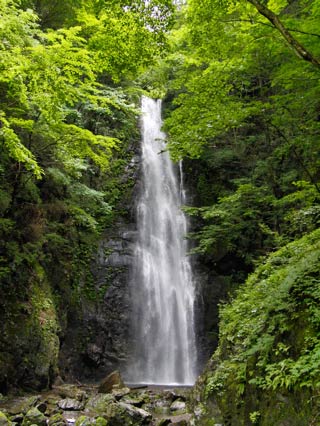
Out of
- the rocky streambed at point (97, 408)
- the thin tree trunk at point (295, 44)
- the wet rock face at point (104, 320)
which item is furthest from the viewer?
the wet rock face at point (104, 320)

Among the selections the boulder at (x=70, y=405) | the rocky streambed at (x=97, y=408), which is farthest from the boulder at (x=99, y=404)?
the boulder at (x=70, y=405)

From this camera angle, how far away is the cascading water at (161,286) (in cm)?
1425

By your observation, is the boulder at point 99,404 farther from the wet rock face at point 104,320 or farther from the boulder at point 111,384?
the wet rock face at point 104,320

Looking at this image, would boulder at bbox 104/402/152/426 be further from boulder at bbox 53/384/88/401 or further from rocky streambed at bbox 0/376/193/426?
boulder at bbox 53/384/88/401

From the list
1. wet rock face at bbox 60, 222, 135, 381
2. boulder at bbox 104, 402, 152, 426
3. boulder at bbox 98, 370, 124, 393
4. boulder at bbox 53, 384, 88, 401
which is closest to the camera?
boulder at bbox 104, 402, 152, 426

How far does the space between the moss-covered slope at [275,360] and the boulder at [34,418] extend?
3.16m

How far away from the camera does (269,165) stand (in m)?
12.3

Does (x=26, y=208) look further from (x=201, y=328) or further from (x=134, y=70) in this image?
(x=201, y=328)

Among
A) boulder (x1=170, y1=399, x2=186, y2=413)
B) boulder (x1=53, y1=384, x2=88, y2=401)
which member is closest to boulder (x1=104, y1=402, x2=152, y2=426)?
boulder (x1=170, y1=399, x2=186, y2=413)

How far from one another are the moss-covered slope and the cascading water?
7.57 metres

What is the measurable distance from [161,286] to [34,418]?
8824 millimetres

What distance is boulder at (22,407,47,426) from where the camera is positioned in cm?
738

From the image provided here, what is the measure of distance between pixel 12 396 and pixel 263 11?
30.0 ft

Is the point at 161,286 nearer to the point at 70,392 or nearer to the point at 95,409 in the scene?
the point at 70,392
